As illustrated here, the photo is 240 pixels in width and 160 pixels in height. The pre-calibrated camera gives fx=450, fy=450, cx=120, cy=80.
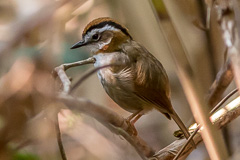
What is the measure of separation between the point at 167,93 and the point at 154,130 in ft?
3.80

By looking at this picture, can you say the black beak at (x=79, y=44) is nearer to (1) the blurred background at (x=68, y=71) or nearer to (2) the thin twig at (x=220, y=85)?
(1) the blurred background at (x=68, y=71)

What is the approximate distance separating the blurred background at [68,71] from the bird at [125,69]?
0.46 ft

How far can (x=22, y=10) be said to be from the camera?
2.89ft

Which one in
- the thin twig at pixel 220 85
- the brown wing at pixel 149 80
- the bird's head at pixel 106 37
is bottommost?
the thin twig at pixel 220 85

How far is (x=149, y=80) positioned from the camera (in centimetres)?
218

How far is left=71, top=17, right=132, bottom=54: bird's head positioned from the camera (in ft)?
7.20

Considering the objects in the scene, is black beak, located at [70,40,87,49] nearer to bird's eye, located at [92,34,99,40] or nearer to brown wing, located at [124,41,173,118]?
bird's eye, located at [92,34,99,40]

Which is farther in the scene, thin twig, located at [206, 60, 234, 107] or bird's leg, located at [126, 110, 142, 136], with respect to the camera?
thin twig, located at [206, 60, 234, 107]

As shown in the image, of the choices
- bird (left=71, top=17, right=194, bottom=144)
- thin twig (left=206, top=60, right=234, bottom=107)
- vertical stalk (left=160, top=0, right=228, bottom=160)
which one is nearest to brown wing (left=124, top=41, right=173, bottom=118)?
bird (left=71, top=17, right=194, bottom=144)

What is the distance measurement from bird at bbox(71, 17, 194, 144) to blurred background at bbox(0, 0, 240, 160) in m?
0.14

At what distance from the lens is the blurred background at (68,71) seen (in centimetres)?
74

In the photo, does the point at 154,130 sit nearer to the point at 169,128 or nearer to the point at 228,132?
the point at 169,128

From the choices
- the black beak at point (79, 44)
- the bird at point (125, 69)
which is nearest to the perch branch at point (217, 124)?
the bird at point (125, 69)

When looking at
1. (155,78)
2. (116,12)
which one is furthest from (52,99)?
(116,12)
